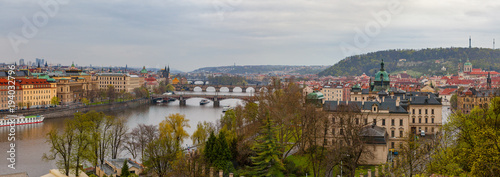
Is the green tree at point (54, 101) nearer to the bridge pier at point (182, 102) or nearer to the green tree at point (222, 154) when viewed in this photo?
the bridge pier at point (182, 102)

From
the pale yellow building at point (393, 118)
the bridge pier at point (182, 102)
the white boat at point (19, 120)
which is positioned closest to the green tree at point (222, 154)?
the pale yellow building at point (393, 118)

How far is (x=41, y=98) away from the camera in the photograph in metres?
57.3

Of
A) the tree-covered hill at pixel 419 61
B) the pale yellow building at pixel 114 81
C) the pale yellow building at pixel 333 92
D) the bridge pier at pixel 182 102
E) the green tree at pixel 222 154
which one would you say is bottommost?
the bridge pier at pixel 182 102

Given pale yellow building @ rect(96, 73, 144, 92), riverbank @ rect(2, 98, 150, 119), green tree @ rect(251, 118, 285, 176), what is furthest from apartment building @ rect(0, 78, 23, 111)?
green tree @ rect(251, 118, 285, 176)

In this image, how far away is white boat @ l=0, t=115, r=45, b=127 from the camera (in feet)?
143

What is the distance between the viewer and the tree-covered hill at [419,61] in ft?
448

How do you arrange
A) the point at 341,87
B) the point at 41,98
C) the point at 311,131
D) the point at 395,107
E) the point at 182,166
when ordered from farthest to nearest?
the point at 341,87 → the point at 41,98 → the point at 395,107 → the point at 311,131 → the point at 182,166

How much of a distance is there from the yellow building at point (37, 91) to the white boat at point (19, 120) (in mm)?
7396

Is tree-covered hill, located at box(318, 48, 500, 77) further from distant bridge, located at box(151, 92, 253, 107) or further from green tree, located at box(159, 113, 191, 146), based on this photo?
green tree, located at box(159, 113, 191, 146)

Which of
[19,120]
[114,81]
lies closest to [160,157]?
[19,120]

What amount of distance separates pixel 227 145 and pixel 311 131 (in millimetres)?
4488

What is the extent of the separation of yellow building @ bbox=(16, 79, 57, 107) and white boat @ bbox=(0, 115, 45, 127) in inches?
291

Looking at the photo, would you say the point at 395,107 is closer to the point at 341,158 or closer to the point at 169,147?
the point at 341,158

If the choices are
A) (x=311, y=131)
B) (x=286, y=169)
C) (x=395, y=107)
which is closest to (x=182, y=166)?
(x=286, y=169)
